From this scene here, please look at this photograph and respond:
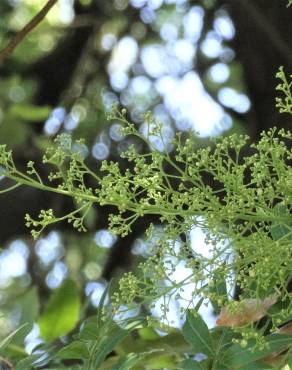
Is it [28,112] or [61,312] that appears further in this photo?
[28,112]

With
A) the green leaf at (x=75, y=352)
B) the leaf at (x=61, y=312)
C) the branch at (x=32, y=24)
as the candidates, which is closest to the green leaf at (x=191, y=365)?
the green leaf at (x=75, y=352)

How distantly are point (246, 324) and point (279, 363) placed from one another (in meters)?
0.07

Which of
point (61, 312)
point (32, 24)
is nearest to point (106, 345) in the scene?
point (61, 312)

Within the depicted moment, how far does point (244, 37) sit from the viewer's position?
180 centimetres

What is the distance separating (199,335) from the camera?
31.0 inches

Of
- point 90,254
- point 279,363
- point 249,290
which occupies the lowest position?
point 90,254

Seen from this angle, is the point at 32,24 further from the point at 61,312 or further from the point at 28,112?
the point at 28,112

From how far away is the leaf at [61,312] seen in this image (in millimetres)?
1137

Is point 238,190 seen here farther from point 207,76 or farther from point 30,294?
point 207,76

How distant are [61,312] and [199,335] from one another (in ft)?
1.29

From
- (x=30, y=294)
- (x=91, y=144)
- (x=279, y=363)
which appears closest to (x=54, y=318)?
(x=30, y=294)

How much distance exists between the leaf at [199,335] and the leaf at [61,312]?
37cm

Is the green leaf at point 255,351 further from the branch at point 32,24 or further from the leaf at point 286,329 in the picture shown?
the branch at point 32,24

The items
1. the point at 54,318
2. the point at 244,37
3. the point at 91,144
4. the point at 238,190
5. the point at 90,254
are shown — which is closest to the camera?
the point at 238,190
